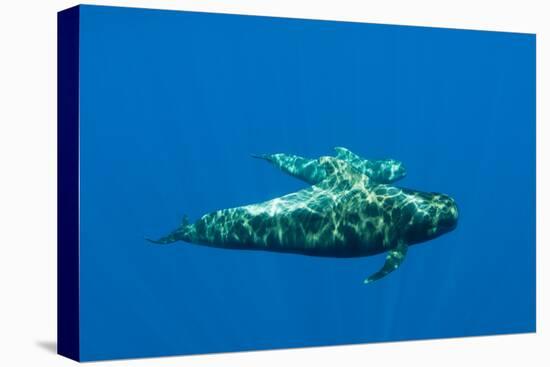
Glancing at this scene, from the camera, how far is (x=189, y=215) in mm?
14797

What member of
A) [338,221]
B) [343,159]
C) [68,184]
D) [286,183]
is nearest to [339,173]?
[343,159]

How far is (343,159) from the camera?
15602mm

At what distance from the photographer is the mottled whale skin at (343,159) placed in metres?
15.3

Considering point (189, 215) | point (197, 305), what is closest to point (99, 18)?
point (189, 215)

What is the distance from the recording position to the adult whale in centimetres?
1510

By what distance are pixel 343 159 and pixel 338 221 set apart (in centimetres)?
73

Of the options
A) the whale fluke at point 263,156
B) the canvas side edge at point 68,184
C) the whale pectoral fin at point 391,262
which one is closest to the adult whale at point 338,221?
the whale pectoral fin at point 391,262

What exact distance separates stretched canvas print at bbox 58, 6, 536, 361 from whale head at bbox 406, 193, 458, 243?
0.06 feet

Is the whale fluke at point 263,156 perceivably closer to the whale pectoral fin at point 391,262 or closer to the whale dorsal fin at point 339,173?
the whale dorsal fin at point 339,173

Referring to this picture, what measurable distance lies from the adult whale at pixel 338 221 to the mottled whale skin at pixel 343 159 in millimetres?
69

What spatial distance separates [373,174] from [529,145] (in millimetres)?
2338

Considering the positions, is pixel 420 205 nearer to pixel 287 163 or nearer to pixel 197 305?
pixel 287 163

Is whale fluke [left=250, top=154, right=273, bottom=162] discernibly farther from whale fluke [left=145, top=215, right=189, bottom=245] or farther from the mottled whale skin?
whale fluke [left=145, top=215, right=189, bottom=245]

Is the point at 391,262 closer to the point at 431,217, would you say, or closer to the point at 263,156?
the point at 431,217
